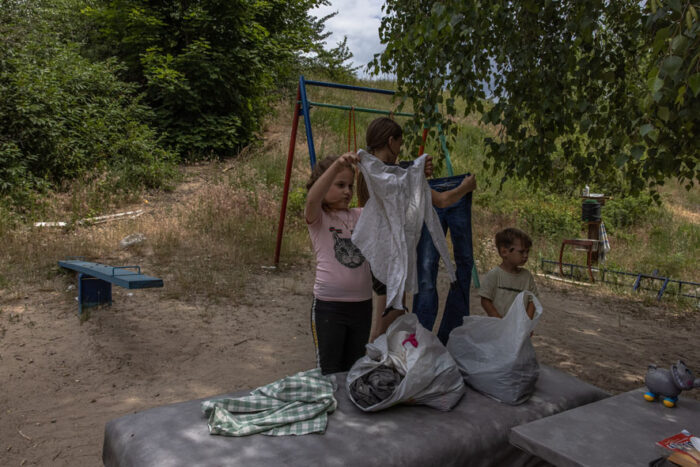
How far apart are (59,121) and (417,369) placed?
362 inches

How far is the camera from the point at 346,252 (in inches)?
98.5

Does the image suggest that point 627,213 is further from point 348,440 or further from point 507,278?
point 348,440

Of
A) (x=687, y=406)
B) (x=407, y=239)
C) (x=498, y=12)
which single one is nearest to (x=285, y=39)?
(x=498, y=12)

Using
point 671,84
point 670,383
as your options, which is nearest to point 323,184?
point 671,84

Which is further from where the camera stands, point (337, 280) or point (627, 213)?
point (627, 213)

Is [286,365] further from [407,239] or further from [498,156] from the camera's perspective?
[498,156]

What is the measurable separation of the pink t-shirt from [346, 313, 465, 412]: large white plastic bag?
28 cm

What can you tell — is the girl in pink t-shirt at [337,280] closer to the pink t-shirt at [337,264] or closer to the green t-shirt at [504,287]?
the pink t-shirt at [337,264]

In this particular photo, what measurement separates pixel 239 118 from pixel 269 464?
36.4 ft

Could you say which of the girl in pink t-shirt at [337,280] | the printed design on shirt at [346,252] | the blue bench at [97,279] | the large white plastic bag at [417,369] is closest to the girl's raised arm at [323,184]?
the girl in pink t-shirt at [337,280]

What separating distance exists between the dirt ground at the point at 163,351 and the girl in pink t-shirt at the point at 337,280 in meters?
1.36

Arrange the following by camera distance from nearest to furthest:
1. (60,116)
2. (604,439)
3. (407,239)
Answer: (604,439) → (407,239) → (60,116)

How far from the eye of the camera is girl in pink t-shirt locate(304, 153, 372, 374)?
7.99ft

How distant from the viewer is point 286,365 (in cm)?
402
